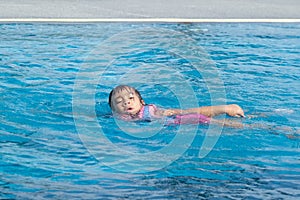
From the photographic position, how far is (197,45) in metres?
10.3

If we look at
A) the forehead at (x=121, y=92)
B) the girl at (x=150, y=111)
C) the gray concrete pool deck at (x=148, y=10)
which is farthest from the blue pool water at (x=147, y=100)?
the gray concrete pool deck at (x=148, y=10)

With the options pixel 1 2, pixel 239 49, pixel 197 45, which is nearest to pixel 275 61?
pixel 239 49

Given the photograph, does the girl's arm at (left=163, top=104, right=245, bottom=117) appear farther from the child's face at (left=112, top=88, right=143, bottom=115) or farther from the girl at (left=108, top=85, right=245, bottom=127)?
the child's face at (left=112, top=88, right=143, bottom=115)

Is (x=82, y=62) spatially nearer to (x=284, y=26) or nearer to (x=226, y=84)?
(x=226, y=84)

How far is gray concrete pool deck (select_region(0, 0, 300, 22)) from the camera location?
11711mm

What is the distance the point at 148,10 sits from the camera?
12289 millimetres

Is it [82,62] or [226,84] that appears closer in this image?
[226,84]

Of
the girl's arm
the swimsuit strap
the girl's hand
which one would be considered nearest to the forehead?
the swimsuit strap

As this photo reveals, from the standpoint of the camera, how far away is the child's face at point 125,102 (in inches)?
266

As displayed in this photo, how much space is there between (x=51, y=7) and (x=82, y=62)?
361 centimetres

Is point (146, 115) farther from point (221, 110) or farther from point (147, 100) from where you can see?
point (147, 100)

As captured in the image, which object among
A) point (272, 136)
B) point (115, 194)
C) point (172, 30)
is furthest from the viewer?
point (172, 30)

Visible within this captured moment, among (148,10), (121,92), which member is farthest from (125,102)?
(148,10)

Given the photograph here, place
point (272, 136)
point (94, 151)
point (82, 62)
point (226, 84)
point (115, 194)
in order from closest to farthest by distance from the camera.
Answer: point (115, 194) < point (94, 151) < point (272, 136) < point (226, 84) < point (82, 62)
